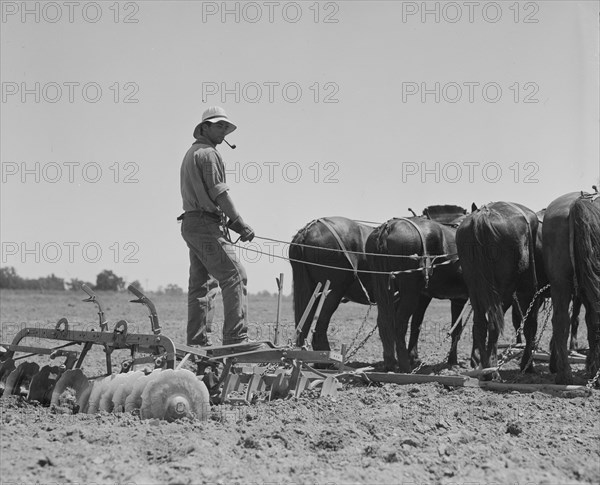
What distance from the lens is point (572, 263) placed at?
7.92 m

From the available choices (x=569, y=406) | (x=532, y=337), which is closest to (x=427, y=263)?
(x=532, y=337)

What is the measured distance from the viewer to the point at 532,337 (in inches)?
380

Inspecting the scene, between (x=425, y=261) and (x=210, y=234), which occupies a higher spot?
(x=210, y=234)

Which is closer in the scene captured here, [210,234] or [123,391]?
[123,391]

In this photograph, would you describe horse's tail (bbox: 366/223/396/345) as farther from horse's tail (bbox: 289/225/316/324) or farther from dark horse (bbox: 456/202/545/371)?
horse's tail (bbox: 289/225/316/324)

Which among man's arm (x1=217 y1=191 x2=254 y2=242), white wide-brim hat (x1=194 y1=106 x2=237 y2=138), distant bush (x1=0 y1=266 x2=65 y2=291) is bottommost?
distant bush (x1=0 y1=266 x2=65 y2=291)

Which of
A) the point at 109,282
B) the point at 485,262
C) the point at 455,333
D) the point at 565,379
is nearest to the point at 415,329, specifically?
the point at 455,333

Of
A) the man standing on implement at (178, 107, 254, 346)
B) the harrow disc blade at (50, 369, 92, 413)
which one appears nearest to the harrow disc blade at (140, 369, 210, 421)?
the harrow disc blade at (50, 369, 92, 413)

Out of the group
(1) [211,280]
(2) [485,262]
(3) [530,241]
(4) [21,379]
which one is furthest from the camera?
(3) [530,241]

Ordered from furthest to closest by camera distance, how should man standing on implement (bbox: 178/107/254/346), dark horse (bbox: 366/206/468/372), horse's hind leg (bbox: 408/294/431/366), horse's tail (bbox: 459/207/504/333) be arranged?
horse's hind leg (bbox: 408/294/431/366) < dark horse (bbox: 366/206/468/372) < horse's tail (bbox: 459/207/504/333) < man standing on implement (bbox: 178/107/254/346)

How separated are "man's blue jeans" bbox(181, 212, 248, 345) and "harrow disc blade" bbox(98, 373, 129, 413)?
1.10 m

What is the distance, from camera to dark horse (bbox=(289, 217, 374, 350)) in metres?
10.4

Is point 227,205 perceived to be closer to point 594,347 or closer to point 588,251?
point 588,251

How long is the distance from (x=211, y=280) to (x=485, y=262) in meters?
3.27
